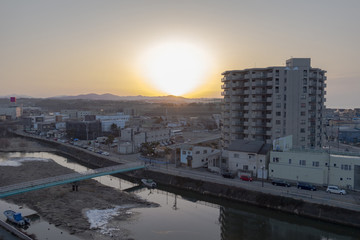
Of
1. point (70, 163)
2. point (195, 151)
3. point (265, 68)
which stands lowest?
point (70, 163)

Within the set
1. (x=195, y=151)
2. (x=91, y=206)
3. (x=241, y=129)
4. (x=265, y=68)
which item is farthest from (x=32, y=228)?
(x=265, y=68)

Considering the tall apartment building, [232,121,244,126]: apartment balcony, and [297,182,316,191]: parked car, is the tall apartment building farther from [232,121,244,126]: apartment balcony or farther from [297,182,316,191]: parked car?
[297,182,316,191]: parked car

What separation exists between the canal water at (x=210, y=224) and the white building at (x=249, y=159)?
10.6ft

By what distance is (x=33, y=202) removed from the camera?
51.6ft

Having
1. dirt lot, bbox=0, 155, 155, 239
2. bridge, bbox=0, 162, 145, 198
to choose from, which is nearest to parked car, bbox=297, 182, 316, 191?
dirt lot, bbox=0, 155, 155, 239

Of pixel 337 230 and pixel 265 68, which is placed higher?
pixel 265 68

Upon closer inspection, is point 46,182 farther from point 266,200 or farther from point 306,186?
point 306,186

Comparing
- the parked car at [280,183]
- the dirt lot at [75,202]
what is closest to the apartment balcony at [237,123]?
the parked car at [280,183]

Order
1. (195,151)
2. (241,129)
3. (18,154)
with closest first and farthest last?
(195,151), (241,129), (18,154)

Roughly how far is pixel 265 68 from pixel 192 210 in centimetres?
1528

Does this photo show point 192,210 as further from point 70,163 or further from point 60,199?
point 70,163

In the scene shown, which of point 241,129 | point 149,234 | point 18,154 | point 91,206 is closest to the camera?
point 149,234

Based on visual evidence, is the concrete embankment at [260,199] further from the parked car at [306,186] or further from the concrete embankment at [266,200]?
the parked car at [306,186]

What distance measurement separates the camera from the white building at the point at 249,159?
60.3 ft
